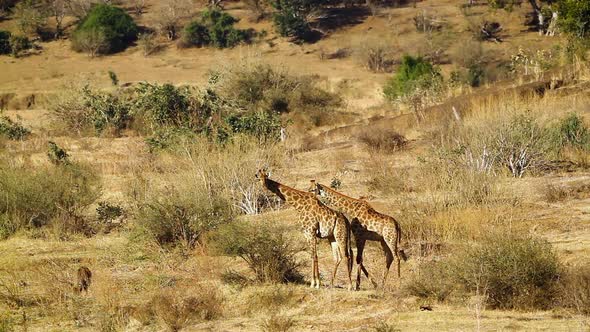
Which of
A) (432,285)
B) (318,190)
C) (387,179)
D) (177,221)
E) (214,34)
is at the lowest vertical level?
(214,34)

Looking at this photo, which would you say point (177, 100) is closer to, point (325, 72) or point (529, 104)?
point (529, 104)

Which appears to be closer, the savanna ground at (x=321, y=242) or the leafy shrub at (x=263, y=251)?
the savanna ground at (x=321, y=242)

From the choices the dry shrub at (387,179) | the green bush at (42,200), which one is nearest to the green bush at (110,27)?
the dry shrub at (387,179)

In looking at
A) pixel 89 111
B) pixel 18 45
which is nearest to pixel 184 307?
pixel 89 111

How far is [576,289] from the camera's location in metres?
11.8

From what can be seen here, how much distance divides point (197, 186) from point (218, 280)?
4.46 metres

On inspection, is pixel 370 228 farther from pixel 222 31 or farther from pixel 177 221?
Answer: pixel 222 31

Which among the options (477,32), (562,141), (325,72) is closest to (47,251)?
(562,141)

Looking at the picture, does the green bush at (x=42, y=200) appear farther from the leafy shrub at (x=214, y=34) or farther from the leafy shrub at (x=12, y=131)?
the leafy shrub at (x=214, y=34)

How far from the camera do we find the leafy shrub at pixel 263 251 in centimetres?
1353

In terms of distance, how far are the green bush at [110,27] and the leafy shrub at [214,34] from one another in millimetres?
3555

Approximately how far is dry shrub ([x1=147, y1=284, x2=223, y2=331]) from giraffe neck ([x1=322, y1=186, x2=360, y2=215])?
2115 millimetres

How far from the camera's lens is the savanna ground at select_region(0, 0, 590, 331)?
40.1 feet

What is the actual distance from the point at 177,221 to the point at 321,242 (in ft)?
8.42
